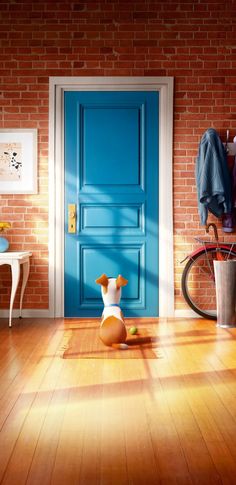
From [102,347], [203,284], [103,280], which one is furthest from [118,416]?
[203,284]

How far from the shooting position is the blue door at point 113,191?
4953 mm

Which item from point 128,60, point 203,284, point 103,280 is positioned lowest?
point 203,284

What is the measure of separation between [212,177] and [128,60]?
53.8 inches

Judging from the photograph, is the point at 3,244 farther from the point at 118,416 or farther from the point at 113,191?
the point at 118,416

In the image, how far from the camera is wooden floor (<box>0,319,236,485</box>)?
67.8 inches

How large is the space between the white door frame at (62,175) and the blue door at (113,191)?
55mm

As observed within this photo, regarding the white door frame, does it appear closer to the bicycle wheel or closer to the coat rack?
the bicycle wheel

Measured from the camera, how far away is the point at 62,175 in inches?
195

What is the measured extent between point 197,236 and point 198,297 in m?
0.57

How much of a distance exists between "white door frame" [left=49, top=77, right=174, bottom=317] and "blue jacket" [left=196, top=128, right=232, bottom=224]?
0.32 metres

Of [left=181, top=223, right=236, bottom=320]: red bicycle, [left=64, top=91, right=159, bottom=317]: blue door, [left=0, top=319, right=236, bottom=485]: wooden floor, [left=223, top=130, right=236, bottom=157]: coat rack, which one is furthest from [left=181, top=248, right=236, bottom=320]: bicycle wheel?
[left=0, top=319, right=236, bottom=485]: wooden floor

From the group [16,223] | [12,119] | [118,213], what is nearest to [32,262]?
[16,223]

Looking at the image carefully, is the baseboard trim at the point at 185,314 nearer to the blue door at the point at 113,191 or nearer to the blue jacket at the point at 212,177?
the blue door at the point at 113,191

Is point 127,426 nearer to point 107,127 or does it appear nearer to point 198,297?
point 198,297
